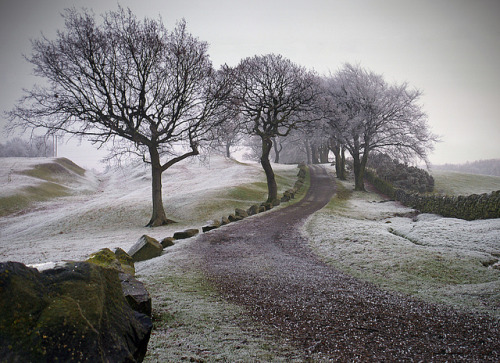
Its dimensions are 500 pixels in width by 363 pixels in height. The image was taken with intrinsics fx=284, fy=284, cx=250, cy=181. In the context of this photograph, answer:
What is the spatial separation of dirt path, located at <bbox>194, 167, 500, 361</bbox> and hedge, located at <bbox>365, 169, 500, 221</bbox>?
1170 centimetres

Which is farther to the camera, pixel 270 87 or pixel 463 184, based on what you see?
pixel 463 184

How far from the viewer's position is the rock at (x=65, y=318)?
9.20 feet

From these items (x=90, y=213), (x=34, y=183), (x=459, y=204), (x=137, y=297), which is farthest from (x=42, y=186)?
(x=459, y=204)

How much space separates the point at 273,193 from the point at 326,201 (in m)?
5.06

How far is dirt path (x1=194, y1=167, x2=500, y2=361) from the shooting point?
4758mm

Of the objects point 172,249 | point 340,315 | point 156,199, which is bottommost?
point 172,249

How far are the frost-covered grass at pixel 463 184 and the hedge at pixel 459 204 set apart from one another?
12.3 meters

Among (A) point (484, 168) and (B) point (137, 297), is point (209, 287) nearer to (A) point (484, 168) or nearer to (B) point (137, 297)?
(B) point (137, 297)

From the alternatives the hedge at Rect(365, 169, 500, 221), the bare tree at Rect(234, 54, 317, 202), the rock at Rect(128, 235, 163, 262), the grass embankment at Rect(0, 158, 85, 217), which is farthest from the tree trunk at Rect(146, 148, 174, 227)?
the grass embankment at Rect(0, 158, 85, 217)

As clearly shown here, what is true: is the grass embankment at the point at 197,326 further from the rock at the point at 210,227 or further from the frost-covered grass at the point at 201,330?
the rock at the point at 210,227

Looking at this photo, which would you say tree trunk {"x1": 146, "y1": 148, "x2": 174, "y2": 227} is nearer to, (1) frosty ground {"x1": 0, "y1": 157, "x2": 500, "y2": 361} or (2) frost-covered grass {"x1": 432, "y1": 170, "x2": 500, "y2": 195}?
(1) frosty ground {"x1": 0, "y1": 157, "x2": 500, "y2": 361}

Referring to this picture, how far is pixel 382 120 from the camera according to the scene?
33.3 m

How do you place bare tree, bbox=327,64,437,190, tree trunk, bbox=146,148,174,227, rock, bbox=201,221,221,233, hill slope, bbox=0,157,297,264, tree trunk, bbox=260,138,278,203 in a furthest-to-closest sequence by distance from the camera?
bare tree, bbox=327,64,437,190 < tree trunk, bbox=260,138,278,203 < tree trunk, bbox=146,148,174,227 < hill slope, bbox=0,157,297,264 < rock, bbox=201,221,221,233

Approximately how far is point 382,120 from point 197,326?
3390 centimetres
